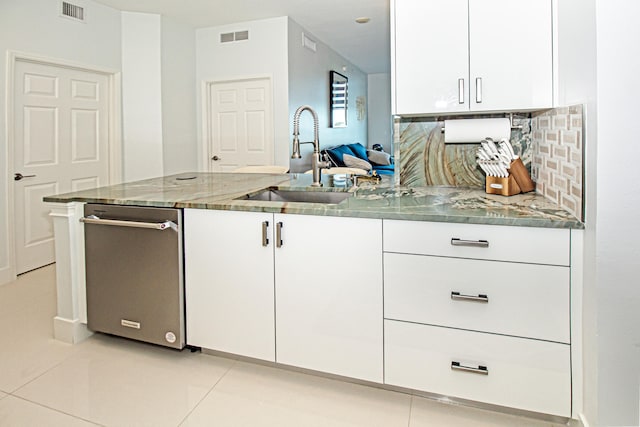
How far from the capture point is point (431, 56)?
197 cm

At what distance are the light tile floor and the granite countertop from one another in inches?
30.0

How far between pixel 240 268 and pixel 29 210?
2.98 metres

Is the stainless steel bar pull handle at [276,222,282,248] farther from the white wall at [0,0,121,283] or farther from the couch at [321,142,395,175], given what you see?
the couch at [321,142,395,175]

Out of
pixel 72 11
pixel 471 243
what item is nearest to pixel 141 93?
pixel 72 11

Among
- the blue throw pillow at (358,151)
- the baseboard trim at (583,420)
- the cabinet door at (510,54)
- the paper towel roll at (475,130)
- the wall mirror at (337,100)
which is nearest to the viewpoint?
the baseboard trim at (583,420)

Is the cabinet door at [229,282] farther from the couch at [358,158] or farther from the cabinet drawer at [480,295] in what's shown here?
the couch at [358,158]

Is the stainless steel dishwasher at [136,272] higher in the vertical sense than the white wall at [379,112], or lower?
lower

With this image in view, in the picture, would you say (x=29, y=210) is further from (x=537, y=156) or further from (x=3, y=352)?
(x=537, y=156)

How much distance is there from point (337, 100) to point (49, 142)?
4.20 m

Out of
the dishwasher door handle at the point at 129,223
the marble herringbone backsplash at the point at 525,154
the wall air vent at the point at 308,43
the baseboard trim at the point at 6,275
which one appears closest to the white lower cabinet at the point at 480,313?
the marble herringbone backsplash at the point at 525,154

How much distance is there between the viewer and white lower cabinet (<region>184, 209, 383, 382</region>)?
1754 mm

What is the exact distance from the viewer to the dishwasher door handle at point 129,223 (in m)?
1.97

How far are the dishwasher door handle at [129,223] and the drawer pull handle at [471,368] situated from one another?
132 centimetres

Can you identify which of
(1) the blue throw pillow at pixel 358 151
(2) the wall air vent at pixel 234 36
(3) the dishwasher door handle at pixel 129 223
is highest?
(2) the wall air vent at pixel 234 36
